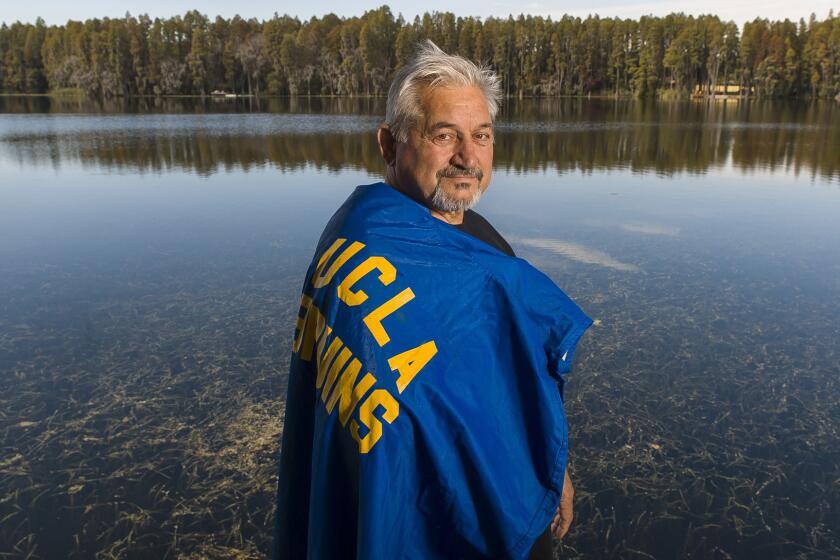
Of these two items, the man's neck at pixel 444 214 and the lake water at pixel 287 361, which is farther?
the lake water at pixel 287 361

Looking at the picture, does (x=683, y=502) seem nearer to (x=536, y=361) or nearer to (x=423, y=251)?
(x=536, y=361)

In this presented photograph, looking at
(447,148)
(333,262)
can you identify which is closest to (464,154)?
(447,148)

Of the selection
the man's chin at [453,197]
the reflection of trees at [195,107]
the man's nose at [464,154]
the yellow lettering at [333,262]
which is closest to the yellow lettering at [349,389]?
the yellow lettering at [333,262]

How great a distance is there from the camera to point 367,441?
51.7 inches

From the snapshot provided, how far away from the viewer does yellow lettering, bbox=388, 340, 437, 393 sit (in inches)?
52.5

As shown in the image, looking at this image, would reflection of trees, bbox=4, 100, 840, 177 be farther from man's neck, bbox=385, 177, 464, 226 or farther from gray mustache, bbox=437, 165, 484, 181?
gray mustache, bbox=437, 165, 484, 181

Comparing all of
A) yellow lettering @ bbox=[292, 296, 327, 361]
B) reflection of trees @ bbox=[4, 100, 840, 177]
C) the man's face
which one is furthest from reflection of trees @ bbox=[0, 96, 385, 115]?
yellow lettering @ bbox=[292, 296, 327, 361]

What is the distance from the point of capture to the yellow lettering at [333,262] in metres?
1.43

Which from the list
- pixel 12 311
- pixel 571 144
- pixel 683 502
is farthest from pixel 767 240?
pixel 571 144

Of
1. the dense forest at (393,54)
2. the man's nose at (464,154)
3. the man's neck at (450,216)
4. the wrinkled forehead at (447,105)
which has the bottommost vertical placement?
the man's neck at (450,216)

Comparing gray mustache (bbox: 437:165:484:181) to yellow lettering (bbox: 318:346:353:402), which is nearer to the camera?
yellow lettering (bbox: 318:346:353:402)

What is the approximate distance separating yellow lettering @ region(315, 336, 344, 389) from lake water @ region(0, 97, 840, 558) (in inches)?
87.7

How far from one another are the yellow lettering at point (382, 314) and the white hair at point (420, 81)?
618 millimetres

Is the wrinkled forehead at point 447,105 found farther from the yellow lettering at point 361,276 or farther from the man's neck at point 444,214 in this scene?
the yellow lettering at point 361,276
